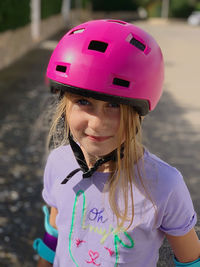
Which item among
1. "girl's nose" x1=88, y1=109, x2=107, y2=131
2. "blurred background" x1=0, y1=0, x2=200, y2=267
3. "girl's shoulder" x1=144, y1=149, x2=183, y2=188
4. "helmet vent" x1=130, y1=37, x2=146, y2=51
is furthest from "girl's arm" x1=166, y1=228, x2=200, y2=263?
"helmet vent" x1=130, y1=37, x2=146, y2=51

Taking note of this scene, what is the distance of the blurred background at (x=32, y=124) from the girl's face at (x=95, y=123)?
42 cm

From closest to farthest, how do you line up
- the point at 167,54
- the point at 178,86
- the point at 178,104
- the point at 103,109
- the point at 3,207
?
the point at 103,109
the point at 3,207
the point at 178,104
the point at 178,86
the point at 167,54

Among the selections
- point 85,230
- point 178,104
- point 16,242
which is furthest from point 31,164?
point 178,104

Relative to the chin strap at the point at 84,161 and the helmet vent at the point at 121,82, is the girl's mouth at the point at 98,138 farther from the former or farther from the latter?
the helmet vent at the point at 121,82

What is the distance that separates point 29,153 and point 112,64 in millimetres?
4854

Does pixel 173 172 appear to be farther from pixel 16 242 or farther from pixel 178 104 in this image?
pixel 178 104

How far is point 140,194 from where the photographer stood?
1581 mm

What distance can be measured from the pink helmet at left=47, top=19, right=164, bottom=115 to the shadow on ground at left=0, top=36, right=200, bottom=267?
0.47m

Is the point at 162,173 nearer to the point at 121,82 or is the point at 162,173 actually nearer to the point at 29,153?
the point at 121,82

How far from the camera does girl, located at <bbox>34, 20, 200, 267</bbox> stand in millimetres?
1543

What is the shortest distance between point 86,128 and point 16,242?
2800mm

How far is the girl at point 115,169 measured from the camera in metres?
1.54

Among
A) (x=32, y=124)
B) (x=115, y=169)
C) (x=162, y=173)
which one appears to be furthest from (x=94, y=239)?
(x=32, y=124)

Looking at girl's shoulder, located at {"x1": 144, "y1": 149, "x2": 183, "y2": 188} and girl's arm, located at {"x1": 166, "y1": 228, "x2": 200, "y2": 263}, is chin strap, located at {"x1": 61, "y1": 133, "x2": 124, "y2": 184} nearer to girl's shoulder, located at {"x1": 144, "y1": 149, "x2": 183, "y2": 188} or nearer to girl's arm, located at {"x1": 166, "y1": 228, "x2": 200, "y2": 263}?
girl's shoulder, located at {"x1": 144, "y1": 149, "x2": 183, "y2": 188}
